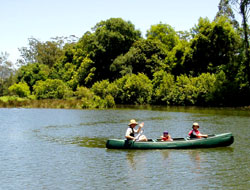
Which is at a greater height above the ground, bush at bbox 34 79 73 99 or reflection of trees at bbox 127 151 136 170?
bush at bbox 34 79 73 99

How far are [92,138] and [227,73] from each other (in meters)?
29.6

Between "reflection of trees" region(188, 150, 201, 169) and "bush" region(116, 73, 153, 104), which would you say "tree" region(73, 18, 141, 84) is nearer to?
"bush" region(116, 73, 153, 104)

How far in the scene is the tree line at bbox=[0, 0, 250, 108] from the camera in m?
48.4

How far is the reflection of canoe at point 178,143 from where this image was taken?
19130 millimetres

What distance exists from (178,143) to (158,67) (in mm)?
44515

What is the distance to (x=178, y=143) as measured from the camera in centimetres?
A: 1920

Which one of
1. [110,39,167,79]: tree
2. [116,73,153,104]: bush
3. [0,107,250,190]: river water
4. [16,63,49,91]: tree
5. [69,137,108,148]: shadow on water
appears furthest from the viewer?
[16,63,49,91]: tree

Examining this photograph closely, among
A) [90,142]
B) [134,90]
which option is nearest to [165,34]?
[134,90]

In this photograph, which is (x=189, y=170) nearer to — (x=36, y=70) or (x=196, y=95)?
(x=196, y=95)

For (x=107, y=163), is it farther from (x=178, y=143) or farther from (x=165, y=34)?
(x=165, y=34)

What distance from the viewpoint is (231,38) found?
51.8 m

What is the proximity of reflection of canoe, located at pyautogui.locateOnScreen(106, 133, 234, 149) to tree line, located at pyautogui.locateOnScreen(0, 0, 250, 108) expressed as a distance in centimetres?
2866

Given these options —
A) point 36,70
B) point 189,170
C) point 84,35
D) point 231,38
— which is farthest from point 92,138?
point 36,70

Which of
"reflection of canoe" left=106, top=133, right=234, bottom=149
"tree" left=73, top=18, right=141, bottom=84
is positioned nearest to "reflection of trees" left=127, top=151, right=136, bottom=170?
"reflection of canoe" left=106, top=133, right=234, bottom=149
